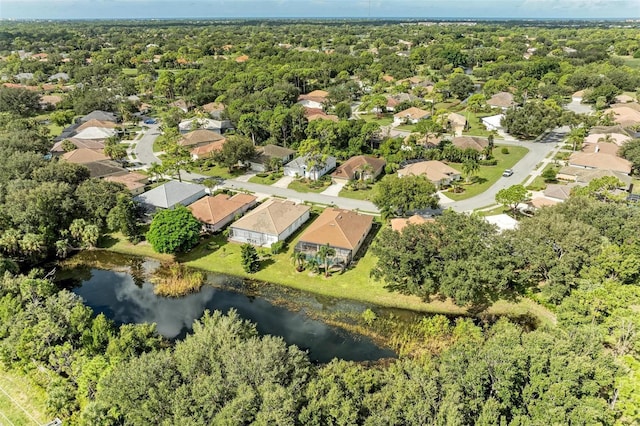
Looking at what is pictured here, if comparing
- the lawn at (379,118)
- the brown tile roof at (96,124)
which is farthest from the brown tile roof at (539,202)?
the brown tile roof at (96,124)

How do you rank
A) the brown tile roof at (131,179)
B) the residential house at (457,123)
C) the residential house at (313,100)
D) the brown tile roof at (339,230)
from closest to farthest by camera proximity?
1. the brown tile roof at (339,230)
2. the brown tile roof at (131,179)
3. the residential house at (457,123)
4. the residential house at (313,100)

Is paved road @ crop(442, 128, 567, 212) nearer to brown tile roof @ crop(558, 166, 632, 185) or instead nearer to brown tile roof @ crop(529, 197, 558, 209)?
brown tile roof @ crop(529, 197, 558, 209)

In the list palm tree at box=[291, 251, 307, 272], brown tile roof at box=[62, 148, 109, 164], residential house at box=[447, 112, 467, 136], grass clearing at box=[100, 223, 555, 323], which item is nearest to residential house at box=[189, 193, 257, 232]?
grass clearing at box=[100, 223, 555, 323]

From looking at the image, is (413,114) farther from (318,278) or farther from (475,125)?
(318,278)

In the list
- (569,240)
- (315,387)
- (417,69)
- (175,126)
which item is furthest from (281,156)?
(417,69)

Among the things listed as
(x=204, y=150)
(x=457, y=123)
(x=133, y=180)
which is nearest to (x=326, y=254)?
(x=133, y=180)

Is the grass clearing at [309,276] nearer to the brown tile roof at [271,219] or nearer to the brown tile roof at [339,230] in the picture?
the brown tile roof at [271,219]

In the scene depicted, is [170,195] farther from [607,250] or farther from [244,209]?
[607,250]

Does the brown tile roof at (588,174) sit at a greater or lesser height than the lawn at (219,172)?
greater
